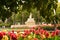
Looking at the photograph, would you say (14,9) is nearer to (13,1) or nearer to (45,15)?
(13,1)

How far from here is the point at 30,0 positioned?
4949 millimetres

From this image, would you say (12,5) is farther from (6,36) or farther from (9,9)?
(6,36)

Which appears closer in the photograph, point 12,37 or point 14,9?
point 12,37

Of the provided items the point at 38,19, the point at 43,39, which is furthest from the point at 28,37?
the point at 38,19

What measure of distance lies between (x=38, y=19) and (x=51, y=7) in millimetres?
44644

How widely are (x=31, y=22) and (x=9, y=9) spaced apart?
104 ft

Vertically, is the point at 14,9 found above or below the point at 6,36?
above

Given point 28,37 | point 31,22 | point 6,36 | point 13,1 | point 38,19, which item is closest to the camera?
point 6,36

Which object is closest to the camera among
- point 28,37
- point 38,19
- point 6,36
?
point 6,36

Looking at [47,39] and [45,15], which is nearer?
[47,39]

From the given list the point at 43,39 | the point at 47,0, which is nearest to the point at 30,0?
the point at 47,0

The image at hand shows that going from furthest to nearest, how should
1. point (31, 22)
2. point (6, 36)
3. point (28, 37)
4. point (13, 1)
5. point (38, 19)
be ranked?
point (38, 19), point (31, 22), point (13, 1), point (28, 37), point (6, 36)

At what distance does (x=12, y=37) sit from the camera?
3.74 m

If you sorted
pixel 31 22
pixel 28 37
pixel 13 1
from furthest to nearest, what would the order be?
pixel 31 22
pixel 13 1
pixel 28 37
